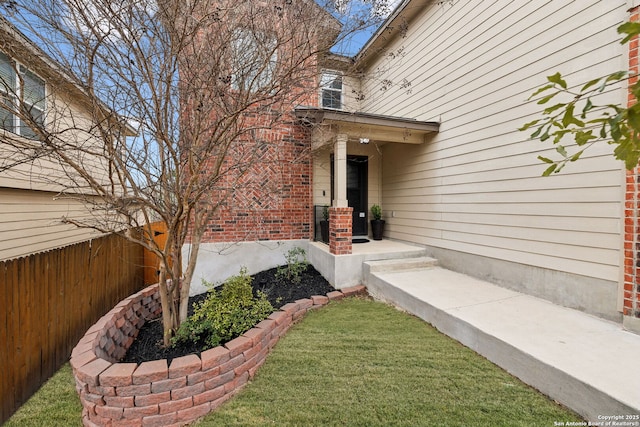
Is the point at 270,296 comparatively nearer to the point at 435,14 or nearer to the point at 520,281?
the point at 520,281

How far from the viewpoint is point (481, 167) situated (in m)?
4.80

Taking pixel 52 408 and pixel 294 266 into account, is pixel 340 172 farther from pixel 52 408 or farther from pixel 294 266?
pixel 52 408

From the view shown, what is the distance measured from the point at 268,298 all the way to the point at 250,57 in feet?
10.8

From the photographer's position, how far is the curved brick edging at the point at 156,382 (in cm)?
216

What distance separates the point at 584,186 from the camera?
3.48 m

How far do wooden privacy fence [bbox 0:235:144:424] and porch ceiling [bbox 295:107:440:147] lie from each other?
3.62 m

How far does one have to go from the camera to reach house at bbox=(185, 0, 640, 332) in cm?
330

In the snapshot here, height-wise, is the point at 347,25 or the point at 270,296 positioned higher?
the point at 347,25

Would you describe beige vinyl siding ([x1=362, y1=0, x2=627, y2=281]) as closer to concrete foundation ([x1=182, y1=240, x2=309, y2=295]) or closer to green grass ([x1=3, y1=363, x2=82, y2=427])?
concrete foundation ([x1=182, y1=240, x2=309, y2=295])

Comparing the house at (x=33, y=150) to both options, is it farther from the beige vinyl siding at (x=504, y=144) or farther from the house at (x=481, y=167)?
the beige vinyl siding at (x=504, y=144)

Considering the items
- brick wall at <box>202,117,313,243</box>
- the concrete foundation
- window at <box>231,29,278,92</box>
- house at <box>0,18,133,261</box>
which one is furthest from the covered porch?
house at <box>0,18,133,261</box>

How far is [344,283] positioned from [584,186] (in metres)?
3.53

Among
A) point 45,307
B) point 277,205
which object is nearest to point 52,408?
point 45,307

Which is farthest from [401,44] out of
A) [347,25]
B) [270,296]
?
[270,296]
